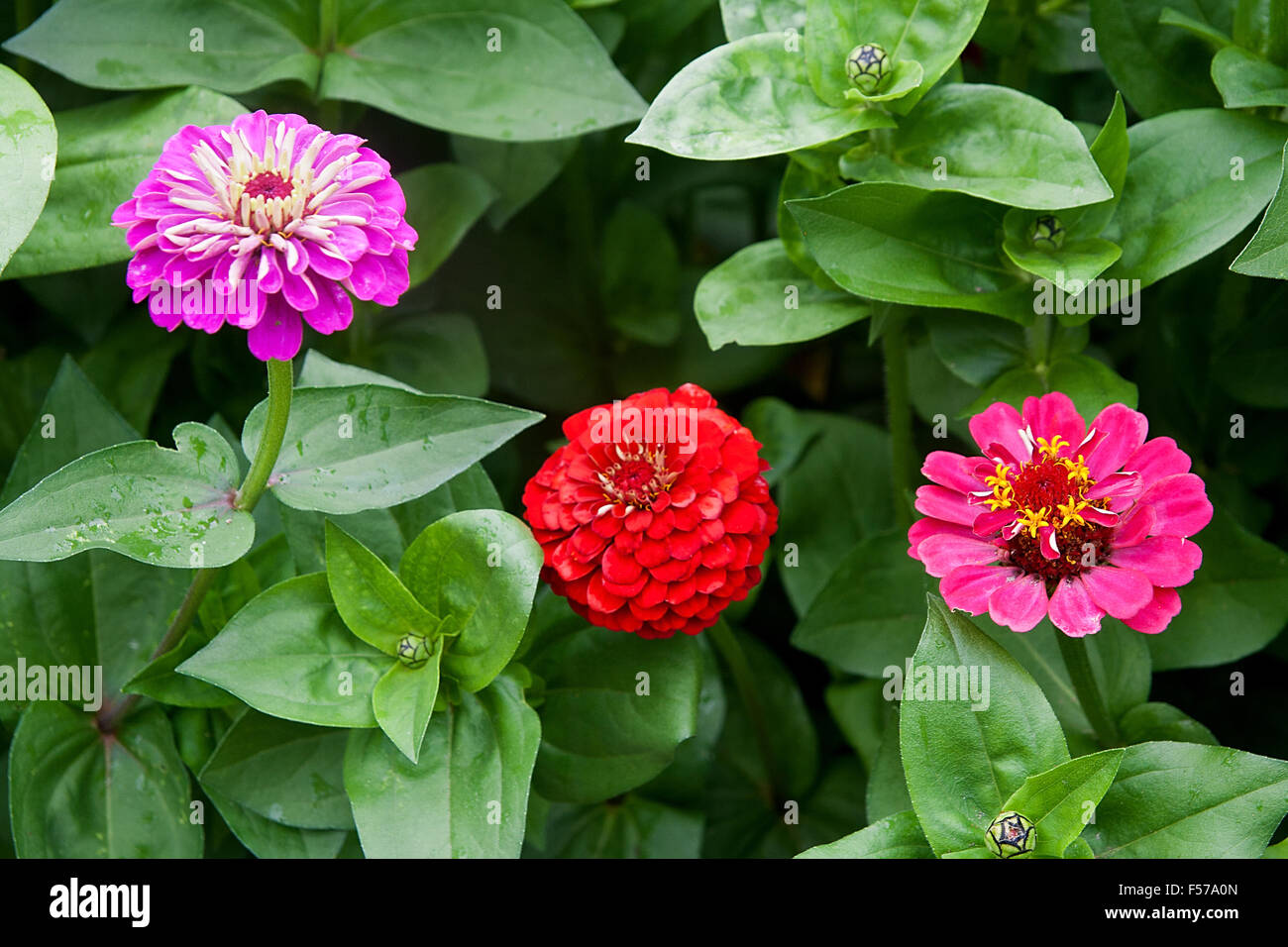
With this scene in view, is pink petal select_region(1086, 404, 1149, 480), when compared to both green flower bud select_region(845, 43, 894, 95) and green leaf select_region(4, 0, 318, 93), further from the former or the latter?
green leaf select_region(4, 0, 318, 93)

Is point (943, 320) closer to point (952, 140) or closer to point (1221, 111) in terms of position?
point (952, 140)

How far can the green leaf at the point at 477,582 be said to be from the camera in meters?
0.89

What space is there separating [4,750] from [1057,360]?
110 centimetres

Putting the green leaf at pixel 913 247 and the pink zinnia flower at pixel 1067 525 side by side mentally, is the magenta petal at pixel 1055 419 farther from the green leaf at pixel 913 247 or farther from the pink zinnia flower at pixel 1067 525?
the green leaf at pixel 913 247

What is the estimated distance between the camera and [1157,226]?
0.99 metres

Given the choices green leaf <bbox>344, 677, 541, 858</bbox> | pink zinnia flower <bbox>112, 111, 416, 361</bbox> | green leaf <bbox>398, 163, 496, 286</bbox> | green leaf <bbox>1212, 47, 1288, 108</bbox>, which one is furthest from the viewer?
green leaf <bbox>398, 163, 496, 286</bbox>

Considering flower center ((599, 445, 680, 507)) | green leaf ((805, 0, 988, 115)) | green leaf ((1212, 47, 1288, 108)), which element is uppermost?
green leaf ((805, 0, 988, 115))

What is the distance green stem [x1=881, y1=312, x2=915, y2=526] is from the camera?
1122 millimetres

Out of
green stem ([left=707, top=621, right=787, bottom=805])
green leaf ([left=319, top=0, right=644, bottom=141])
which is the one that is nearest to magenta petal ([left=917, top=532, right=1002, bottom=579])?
green stem ([left=707, top=621, right=787, bottom=805])

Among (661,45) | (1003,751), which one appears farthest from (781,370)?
(1003,751)

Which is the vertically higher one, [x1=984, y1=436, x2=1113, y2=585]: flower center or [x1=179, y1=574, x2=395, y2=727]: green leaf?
[x1=984, y1=436, x2=1113, y2=585]: flower center

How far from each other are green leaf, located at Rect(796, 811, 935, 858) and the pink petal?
0.97 ft

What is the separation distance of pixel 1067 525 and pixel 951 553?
84 mm

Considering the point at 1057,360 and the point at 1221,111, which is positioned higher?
the point at 1221,111
